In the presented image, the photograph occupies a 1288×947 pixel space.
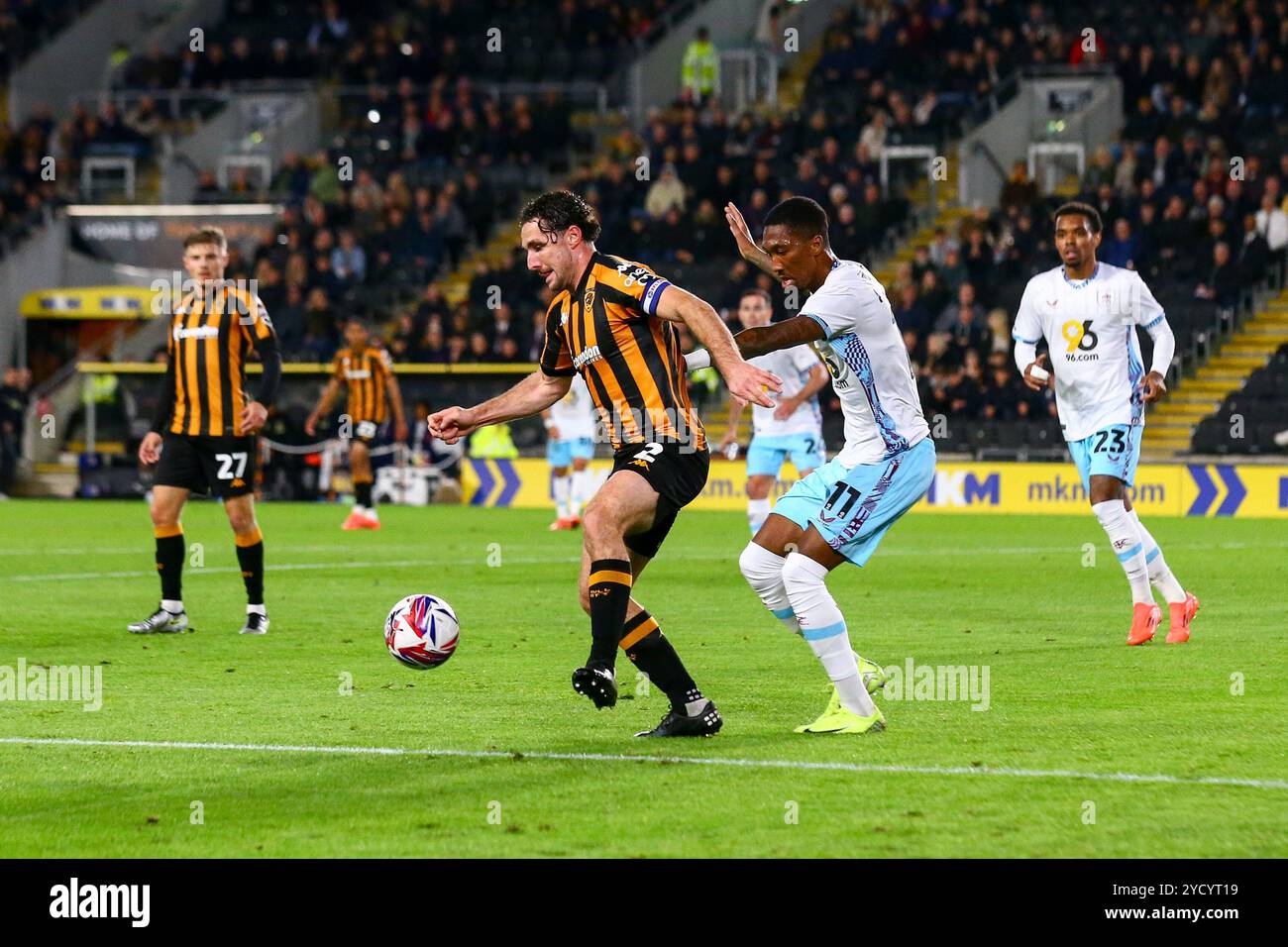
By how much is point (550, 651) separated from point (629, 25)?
29.2m

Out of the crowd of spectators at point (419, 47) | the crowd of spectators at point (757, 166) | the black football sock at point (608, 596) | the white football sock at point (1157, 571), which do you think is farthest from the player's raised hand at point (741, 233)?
the crowd of spectators at point (419, 47)

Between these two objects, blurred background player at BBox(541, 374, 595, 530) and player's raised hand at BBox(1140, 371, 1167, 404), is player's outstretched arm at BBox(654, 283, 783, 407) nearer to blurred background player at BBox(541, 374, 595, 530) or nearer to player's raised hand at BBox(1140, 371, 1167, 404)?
player's raised hand at BBox(1140, 371, 1167, 404)

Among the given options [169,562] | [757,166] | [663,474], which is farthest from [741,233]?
[757,166]

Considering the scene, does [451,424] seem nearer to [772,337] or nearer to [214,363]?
[772,337]

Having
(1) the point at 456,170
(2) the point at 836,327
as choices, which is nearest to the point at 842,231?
(1) the point at 456,170

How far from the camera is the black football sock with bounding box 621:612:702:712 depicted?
764 centimetres

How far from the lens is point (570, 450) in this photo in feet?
80.0

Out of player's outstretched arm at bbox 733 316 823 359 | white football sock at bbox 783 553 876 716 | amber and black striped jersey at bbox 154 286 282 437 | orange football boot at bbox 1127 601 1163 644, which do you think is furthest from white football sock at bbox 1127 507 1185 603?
amber and black striped jersey at bbox 154 286 282 437

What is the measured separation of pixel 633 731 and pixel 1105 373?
16.2 feet

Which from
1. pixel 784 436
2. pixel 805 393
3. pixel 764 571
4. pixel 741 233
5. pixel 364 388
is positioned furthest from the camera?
pixel 364 388

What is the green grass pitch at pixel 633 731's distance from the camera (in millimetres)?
5887

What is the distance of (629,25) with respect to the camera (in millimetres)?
38375

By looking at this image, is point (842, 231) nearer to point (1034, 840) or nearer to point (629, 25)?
point (629, 25)

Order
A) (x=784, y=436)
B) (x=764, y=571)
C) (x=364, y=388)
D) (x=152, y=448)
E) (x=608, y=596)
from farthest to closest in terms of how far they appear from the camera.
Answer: (x=364, y=388) < (x=784, y=436) < (x=152, y=448) < (x=764, y=571) < (x=608, y=596)
